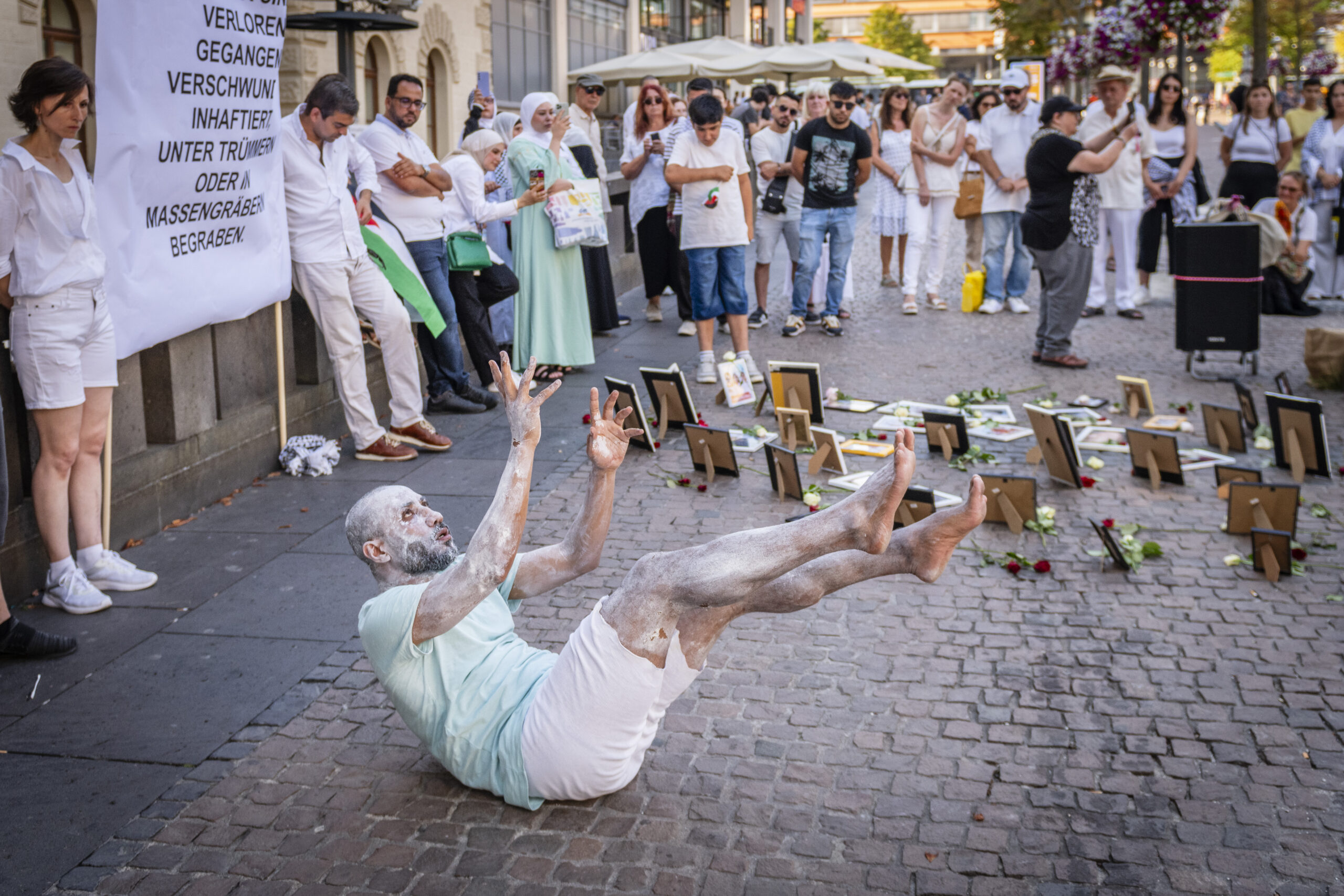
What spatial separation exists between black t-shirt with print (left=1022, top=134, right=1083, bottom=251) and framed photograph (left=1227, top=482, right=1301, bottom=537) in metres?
4.27

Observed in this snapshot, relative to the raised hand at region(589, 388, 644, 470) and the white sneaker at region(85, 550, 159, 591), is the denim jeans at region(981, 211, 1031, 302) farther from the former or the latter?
the raised hand at region(589, 388, 644, 470)

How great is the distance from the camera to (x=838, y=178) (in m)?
11.5

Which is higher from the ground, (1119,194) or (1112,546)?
(1119,194)

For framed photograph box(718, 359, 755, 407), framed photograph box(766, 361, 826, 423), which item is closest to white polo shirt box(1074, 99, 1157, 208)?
framed photograph box(718, 359, 755, 407)

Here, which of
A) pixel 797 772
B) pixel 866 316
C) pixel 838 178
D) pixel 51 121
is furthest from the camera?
pixel 866 316

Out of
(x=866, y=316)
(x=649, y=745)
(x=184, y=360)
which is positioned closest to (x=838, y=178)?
(x=866, y=316)

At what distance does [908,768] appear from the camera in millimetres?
4008

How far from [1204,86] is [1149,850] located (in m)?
86.0

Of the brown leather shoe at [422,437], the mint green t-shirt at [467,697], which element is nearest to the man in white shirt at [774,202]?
the brown leather shoe at [422,437]

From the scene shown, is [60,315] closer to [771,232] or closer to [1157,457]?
[1157,457]

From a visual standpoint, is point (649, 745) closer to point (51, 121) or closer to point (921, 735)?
point (921, 735)

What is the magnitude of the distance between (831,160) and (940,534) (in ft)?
28.1

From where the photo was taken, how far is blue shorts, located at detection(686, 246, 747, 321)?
9.87 metres

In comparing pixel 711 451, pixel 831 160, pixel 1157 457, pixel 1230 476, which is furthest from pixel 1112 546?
pixel 831 160
